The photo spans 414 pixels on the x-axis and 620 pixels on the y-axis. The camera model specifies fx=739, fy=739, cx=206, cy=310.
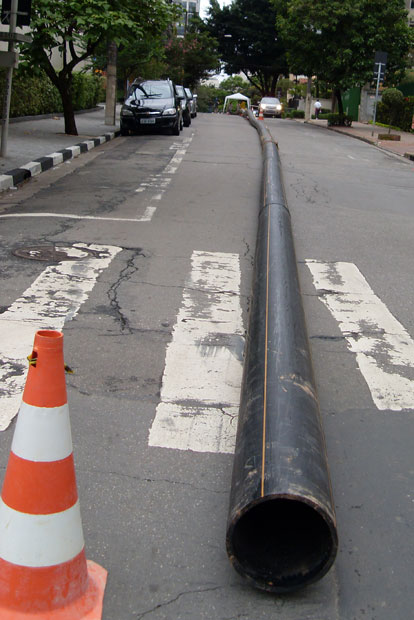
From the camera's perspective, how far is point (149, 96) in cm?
2244

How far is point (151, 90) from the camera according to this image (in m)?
23.0

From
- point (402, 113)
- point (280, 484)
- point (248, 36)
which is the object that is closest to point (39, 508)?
point (280, 484)

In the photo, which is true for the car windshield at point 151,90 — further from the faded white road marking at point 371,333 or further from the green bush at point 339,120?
the green bush at point 339,120

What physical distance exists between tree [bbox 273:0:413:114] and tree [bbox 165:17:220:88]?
1389 centimetres

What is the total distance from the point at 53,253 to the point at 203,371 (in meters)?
3.06

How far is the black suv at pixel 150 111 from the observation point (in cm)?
2155

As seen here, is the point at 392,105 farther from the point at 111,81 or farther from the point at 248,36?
the point at 248,36

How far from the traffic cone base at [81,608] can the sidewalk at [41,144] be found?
8993mm

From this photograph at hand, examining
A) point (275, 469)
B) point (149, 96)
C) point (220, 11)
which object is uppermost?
point (220, 11)

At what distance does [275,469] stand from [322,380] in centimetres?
199

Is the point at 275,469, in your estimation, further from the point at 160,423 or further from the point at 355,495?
the point at 160,423

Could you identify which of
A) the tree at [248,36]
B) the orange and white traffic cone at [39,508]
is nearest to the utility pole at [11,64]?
the orange and white traffic cone at [39,508]

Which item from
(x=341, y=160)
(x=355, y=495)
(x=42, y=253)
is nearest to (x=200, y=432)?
(x=355, y=495)

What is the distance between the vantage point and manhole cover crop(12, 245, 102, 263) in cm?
692
